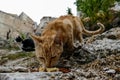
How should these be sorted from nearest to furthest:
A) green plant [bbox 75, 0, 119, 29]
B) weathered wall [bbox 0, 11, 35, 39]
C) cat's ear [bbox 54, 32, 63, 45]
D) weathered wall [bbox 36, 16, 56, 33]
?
1. cat's ear [bbox 54, 32, 63, 45]
2. green plant [bbox 75, 0, 119, 29]
3. weathered wall [bbox 36, 16, 56, 33]
4. weathered wall [bbox 0, 11, 35, 39]

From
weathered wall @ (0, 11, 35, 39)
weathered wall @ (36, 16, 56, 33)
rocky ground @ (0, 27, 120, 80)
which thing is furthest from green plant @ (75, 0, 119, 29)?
weathered wall @ (0, 11, 35, 39)

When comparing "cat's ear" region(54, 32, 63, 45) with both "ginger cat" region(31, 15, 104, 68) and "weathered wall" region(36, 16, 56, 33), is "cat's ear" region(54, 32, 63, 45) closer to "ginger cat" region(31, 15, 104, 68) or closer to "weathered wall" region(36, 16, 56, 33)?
"ginger cat" region(31, 15, 104, 68)

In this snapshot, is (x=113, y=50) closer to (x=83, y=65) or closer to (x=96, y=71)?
(x=83, y=65)

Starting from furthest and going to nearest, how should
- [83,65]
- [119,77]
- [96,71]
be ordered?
[83,65] → [96,71] → [119,77]

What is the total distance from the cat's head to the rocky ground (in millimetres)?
398

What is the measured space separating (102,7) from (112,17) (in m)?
1.09

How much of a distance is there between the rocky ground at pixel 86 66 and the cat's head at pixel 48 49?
1.31ft

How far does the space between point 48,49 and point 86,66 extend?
3.76ft

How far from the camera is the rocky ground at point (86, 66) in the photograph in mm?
7910

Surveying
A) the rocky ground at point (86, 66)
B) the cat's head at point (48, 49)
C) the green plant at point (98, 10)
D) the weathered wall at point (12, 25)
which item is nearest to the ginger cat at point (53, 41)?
the cat's head at point (48, 49)

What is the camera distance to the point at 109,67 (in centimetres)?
907

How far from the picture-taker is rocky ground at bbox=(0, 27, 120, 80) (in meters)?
7.91

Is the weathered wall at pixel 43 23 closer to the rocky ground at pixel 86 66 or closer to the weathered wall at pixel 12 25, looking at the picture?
the weathered wall at pixel 12 25

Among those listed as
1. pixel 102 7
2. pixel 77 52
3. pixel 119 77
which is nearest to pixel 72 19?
pixel 77 52
